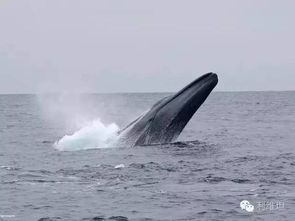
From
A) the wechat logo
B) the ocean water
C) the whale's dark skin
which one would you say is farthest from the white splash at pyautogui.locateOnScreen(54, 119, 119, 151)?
the wechat logo

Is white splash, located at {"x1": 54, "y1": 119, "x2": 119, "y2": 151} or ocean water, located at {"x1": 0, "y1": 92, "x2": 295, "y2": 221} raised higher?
white splash, located at {"x1": 54, "y1": 119, "x2": 119, "y2": 151}

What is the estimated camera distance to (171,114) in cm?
2769

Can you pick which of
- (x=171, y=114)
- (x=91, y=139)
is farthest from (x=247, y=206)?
(x=91, y=139)

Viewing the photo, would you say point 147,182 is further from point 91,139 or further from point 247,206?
point 91,139

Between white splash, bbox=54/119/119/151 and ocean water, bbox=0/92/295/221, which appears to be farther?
white splash, bbox=54/119/119/151

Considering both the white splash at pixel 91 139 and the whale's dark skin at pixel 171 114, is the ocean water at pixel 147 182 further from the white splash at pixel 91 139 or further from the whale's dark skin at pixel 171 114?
the whale's dark skin at pixel 171 114

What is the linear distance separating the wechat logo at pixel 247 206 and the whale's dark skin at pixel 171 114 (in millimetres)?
10897

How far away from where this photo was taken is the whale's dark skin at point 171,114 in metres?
27.8

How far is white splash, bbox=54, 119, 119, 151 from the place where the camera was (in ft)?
105

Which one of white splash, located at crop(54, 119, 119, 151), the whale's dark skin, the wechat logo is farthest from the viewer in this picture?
white splash, located at crop(54, 119, 119, 151)

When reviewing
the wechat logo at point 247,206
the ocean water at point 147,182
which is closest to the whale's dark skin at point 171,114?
the ocean water at point 147,182

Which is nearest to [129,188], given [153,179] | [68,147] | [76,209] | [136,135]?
[153,179]

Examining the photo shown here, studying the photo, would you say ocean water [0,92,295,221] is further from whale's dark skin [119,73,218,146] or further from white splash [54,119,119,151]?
whale's dark skin [119,73,218,146]

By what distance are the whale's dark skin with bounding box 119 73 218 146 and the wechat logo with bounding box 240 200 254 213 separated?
35.8ft
